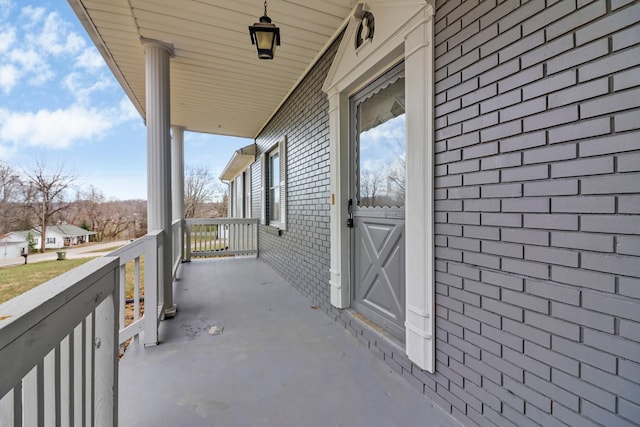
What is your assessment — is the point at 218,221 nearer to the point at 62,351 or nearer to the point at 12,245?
the point at 12,245

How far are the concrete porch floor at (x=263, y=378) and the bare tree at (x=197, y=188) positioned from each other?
18262 mm

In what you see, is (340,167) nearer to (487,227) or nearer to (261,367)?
(487,227)

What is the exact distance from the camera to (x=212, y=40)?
10.4 ft

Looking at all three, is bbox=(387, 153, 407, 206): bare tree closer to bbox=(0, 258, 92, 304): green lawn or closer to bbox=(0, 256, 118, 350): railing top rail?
bbox=(0, 256, 118, 350): railing top rail

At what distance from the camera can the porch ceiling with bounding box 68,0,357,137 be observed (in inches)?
104

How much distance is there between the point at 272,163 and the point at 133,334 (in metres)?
4.50

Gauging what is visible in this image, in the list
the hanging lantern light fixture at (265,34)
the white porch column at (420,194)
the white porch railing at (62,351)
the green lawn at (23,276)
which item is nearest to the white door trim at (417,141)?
the white porch column at (420,194)

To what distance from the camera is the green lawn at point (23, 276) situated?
0.98 metres

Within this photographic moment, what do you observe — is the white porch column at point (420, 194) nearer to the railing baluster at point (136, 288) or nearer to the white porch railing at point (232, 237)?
the railing baluster at point (136, 288)

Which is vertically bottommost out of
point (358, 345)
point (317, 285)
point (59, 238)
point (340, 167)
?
point (358, 345)

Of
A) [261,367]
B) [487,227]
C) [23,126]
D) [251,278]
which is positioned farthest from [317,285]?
[23,126]

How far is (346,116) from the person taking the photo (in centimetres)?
297

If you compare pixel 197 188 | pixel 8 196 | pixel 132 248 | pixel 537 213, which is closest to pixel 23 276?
pixel 8 196

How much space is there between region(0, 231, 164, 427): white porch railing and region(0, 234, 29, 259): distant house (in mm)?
461
